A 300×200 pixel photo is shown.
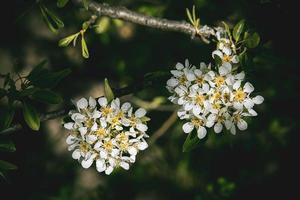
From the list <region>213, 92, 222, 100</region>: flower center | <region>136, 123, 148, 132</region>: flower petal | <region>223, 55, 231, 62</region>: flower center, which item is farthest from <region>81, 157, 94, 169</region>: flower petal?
<region>223, 55, 231, 62</region>: flower center

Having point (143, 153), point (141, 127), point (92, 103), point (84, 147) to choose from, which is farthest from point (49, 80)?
point (143, 153)

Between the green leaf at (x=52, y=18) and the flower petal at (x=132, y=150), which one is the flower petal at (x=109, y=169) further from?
the green leaf at (x=52, y=18)

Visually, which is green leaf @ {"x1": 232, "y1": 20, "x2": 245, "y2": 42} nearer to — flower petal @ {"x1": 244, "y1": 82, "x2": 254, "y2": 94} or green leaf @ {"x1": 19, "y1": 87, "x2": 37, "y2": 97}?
flower petal @ {"x1": 244, "y1": 82, "x2": 254, "y2": 94}

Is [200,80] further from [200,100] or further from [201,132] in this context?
[201,132]

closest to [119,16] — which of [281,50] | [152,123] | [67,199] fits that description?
[281,50]

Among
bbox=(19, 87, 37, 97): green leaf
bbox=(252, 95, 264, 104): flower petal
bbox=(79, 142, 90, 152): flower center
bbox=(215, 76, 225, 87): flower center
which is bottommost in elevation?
bbox=(79, 142, 90, 152): flower center

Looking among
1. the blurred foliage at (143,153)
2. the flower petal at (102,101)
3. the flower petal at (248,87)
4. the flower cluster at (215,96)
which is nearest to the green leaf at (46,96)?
the flower petal at (102,101)
